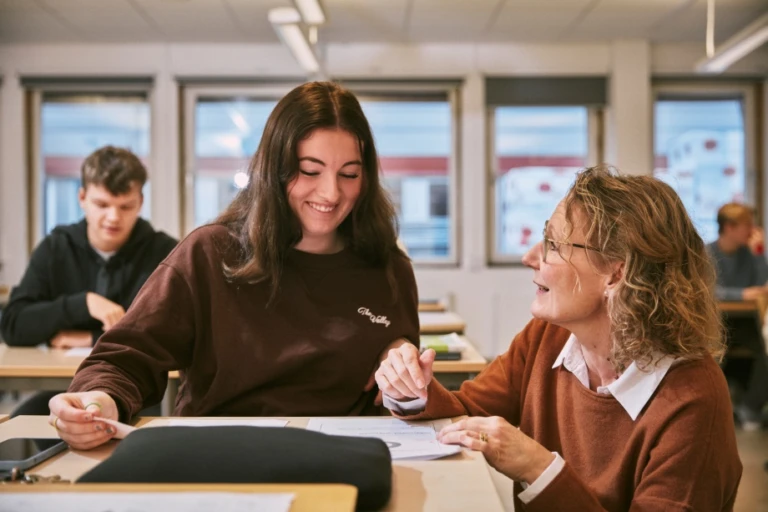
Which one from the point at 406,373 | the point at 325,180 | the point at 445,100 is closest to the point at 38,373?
the point at 325,180

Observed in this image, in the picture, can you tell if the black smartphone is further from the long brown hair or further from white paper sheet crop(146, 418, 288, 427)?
the long brown hair

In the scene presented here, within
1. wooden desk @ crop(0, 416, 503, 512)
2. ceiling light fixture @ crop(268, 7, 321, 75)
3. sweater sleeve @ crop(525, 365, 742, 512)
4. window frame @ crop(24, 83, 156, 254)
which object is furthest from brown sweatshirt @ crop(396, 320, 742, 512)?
window frame @ crop(24, 83, 156, 254)

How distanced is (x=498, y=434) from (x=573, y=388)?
0.28 metres

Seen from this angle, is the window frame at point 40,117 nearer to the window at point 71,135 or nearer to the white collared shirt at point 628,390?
the window at point 71,135

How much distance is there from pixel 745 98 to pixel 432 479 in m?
6.23

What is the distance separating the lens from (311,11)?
3691 mm

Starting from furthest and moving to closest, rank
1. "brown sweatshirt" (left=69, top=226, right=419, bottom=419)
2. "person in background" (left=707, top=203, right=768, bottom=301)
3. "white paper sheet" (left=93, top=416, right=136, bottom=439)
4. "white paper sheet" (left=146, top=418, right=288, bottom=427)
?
"person in background" (left=707, top=203, right=768, bottom=301) < "brown sweatshirt" (left=69, top=226, right=419, bottom=419) < "white paper sheet" (left=146, top=418, right=288, bottom=427) < "white paper sheet" (left=93, top=416, right=136, bottom=439)

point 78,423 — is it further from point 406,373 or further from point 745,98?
point 745,98

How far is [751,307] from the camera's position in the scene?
399 cm

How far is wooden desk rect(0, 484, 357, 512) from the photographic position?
0.68 meters

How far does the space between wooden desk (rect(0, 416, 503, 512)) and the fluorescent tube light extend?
2932 mm

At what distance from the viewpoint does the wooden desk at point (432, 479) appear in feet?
2.75

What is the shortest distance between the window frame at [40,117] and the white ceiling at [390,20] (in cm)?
39

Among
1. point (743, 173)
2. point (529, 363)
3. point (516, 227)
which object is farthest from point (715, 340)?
point (743, 173)
